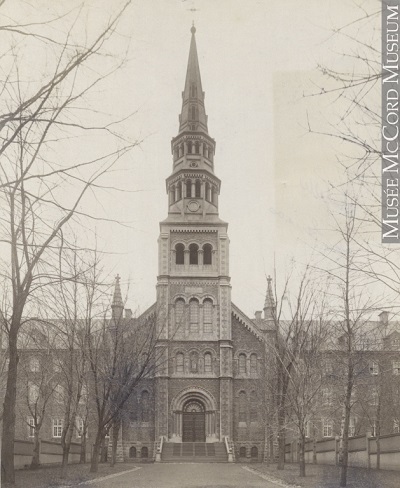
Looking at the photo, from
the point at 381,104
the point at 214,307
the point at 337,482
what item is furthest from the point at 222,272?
the point at 381,104

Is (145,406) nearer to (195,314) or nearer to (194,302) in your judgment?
(195,314)

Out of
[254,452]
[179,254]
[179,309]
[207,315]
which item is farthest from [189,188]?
[254,452]

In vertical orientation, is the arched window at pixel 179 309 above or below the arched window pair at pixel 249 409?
above

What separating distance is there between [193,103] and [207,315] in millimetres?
19082

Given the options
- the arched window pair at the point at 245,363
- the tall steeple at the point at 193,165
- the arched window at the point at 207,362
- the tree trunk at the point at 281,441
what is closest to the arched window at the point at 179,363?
the arched window at the point at 207,362

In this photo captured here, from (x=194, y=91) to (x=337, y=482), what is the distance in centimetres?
4065

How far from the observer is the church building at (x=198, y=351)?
44000 millimetres

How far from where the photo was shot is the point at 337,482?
1964 cm

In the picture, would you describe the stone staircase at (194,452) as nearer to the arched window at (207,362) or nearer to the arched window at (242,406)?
the arched window at (242,406)

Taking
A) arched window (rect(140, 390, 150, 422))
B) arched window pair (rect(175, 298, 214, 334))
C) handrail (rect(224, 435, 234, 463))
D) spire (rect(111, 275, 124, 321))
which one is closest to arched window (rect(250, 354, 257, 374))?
arched window pair (rect(175, 298, 214, 334))

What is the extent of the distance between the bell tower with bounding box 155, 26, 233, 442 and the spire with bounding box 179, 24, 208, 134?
3.67 ft

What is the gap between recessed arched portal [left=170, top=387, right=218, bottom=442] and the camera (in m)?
44.1

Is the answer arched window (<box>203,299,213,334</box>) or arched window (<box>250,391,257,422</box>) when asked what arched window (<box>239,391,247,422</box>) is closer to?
arched window (<box>250,391,257,422</box>)

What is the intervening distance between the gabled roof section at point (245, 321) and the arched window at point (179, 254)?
5.37m
